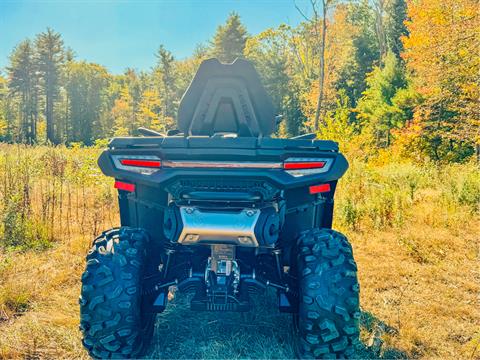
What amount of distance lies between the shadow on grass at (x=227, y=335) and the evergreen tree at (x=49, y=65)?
2190 inches

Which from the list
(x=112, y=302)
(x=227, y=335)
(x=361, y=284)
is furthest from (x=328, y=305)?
(x=361, y=284)

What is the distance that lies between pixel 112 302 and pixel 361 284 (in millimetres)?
2548

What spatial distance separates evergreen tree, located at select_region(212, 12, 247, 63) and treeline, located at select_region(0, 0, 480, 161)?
92mm

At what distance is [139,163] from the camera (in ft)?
7.72

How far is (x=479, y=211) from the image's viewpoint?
6.60 meters

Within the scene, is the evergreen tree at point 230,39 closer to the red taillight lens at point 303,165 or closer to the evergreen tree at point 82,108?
the evergreen tree at point 82,108

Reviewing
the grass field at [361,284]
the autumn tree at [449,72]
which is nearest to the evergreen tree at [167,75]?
the autumn tree at [449,72]

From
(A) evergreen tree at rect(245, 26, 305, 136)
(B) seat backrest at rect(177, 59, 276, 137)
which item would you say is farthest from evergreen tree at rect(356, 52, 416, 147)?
(B) seat backrest at rect(177, 59, 276, 137)

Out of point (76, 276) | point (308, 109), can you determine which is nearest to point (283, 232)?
point (76, 276)

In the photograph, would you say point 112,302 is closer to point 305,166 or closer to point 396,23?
point 305,166

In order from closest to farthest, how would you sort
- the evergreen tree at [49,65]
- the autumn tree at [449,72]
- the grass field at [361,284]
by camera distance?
the grass field at [361,284]
the autumn tree at [449,72]
the evergreen tree at [49,65]

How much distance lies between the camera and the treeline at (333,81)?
13.4 meters

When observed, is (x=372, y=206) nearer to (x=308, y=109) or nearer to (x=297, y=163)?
(x=297, y=163)

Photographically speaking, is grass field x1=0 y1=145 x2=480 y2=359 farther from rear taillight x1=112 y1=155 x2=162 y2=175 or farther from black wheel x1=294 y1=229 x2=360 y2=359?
rear taillight x1=112 y1=155 x2=162 y2=175
